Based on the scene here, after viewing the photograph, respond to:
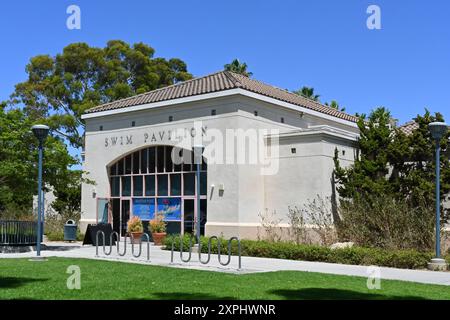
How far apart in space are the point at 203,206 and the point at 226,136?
11.6 ft

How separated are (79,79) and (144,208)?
22.8 m

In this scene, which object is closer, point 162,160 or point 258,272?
point 258,272

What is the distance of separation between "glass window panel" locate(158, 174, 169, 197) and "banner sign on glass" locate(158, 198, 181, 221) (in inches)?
12.7

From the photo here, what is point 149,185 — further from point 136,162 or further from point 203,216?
point 203,216

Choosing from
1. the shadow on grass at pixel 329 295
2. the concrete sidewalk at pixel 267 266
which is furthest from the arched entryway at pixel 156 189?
the shadow on grass at pixel 329 295

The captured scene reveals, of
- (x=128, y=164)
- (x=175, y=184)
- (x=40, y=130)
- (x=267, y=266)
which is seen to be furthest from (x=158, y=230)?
(x=267, y=266)

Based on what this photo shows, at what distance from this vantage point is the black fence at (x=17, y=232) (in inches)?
832

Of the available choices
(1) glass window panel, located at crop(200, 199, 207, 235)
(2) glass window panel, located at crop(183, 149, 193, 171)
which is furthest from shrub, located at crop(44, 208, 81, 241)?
(1) glass window panel, located at crop(200, 199, 207, 235)

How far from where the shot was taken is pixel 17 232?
70.3 ft

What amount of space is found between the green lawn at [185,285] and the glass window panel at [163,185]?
11.4 m

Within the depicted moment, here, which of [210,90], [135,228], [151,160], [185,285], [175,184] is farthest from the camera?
[151,160]

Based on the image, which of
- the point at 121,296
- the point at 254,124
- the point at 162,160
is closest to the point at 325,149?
the point at 254,124

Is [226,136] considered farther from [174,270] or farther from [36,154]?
[174,270]
